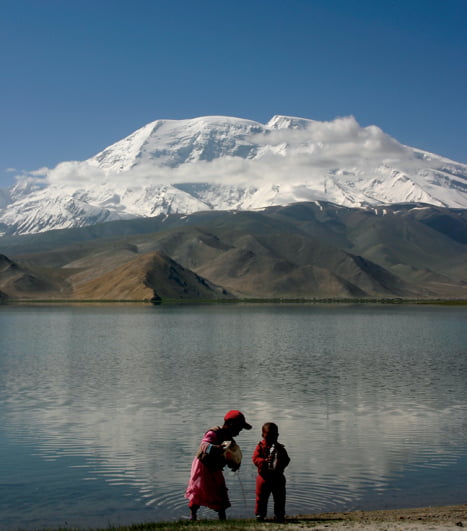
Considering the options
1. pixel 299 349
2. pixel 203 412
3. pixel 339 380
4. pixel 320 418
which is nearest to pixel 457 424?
pixel 320 418

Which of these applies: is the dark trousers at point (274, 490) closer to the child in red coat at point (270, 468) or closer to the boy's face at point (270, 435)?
the child in red coat at point (270, 468)

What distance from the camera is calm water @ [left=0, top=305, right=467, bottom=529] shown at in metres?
21.3

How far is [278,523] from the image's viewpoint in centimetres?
1722

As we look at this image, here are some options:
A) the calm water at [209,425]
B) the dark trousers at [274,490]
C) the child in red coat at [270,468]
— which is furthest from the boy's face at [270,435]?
the calm water at [209,425]

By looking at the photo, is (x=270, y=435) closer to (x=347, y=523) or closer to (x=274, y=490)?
(x=274, y=490)

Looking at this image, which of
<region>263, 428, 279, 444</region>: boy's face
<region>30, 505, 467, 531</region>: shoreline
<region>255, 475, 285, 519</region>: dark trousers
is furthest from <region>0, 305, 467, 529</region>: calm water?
<region>263, 428, 279, 444</region>: boy's face

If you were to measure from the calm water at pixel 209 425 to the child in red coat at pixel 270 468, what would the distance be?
2776mm

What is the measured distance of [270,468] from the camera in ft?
55.9

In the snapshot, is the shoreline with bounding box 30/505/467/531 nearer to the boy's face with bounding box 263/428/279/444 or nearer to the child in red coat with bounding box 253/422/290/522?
the child in red coat with bounding box 253/422/290/522

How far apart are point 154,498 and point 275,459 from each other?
5.50 meters

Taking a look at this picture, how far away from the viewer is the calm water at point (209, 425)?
21.3 meters

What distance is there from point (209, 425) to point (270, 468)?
14583mm

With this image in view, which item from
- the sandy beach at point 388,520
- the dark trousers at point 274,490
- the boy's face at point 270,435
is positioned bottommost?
the sandy beach at point 388,520

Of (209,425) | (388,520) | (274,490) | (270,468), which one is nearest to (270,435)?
(270,468)
